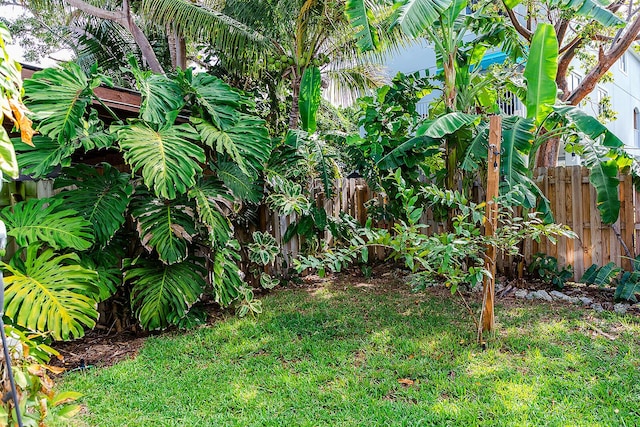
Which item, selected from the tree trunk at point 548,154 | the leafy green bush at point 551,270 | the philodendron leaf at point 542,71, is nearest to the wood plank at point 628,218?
the leafy green bush at point 551,270

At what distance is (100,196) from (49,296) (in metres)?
0.96

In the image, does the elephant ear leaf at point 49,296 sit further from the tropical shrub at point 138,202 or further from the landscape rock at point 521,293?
the landscape rock at point 521,293

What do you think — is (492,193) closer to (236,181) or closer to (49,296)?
(236,181)

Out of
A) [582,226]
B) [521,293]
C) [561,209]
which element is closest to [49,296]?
[521,293]

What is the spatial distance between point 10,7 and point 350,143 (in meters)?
12.5

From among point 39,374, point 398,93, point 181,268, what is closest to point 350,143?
A: point 398,93

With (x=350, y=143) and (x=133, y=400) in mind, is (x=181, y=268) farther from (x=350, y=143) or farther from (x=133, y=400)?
(x=350, y=143)

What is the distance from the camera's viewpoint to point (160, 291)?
389cm

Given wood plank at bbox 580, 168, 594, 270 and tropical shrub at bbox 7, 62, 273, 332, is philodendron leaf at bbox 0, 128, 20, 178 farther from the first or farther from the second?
wood plank at bbox 580, 168, 594, 270

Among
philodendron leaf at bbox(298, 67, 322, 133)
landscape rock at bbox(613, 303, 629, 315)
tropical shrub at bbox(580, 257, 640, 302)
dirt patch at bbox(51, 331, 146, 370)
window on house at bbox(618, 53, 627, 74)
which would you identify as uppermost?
window on house at bbox(618, 53, 627, 74)

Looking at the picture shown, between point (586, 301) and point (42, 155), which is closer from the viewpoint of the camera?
point (42, 155)

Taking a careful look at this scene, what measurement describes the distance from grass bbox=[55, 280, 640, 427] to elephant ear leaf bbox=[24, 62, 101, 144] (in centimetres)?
186

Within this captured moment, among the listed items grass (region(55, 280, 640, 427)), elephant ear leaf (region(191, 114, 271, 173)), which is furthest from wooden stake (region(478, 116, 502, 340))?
elephant ear leaf (region(191, 114, 271, 173))

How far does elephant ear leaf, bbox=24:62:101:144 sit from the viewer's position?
336cm
